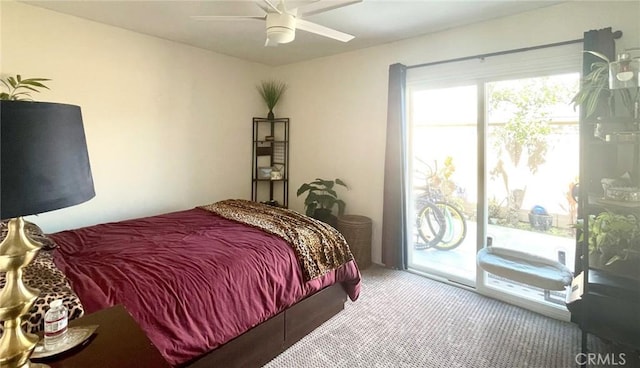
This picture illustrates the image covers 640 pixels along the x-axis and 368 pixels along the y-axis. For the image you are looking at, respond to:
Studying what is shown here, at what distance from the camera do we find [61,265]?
1705 millimetres

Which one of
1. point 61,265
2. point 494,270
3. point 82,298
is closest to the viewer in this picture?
point 82,298

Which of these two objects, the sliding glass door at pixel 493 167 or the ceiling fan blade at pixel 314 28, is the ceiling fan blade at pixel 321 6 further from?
the sliding glass door at pixel 493 167

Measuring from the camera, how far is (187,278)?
5.60 ft

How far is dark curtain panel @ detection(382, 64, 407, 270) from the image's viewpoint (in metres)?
3.31

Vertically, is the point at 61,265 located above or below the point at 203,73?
below

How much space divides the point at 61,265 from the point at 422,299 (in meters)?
2.67

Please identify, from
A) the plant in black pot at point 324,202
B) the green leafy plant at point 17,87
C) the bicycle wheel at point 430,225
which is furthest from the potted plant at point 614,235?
the green leafy plant at point 17,87

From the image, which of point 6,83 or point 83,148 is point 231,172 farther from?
point 83,148

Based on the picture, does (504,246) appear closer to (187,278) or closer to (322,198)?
(322,198)

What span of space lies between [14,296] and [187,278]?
0.95 m

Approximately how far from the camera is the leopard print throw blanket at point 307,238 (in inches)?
89.1

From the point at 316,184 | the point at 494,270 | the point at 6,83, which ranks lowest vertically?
the point at 494,270

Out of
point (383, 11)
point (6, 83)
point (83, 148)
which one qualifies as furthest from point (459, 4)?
point (6, 83)

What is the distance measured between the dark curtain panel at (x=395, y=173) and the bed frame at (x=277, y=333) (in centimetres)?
106
